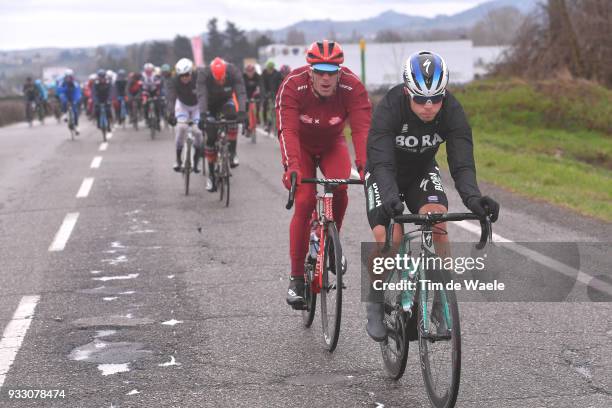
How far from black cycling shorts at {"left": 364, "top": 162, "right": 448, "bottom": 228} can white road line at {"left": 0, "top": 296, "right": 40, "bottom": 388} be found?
2339mm

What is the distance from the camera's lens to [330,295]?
21.3 feet

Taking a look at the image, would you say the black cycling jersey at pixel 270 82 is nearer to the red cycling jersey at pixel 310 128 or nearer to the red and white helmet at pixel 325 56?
the red cycling jersey at pixel 310 128

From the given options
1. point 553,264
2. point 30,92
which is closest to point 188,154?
point 553,264

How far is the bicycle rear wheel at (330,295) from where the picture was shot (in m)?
5.97

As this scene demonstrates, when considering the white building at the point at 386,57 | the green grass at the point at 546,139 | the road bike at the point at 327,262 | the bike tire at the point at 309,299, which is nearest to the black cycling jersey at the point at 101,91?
the green grass at the point at 546,139

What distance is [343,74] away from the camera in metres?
6.69

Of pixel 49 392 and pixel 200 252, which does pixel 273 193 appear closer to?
pixel 200 252

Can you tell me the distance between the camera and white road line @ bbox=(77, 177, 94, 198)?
1467 cm

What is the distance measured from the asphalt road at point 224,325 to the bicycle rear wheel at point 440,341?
0.27 m

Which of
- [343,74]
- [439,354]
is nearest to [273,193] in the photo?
[343,74]

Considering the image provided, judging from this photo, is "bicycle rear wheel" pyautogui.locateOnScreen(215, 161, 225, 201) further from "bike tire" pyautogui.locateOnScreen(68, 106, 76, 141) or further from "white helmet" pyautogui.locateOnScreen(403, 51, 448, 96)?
"bike tire" pyautogui.locateOnScreen(68, 106, 76, 141)

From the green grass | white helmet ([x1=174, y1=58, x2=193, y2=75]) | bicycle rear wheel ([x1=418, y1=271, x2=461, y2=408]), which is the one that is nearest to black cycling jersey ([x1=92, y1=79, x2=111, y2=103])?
the green grass

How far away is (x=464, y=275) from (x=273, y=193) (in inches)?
330

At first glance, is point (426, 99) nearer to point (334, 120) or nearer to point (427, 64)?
point (427, 64)
